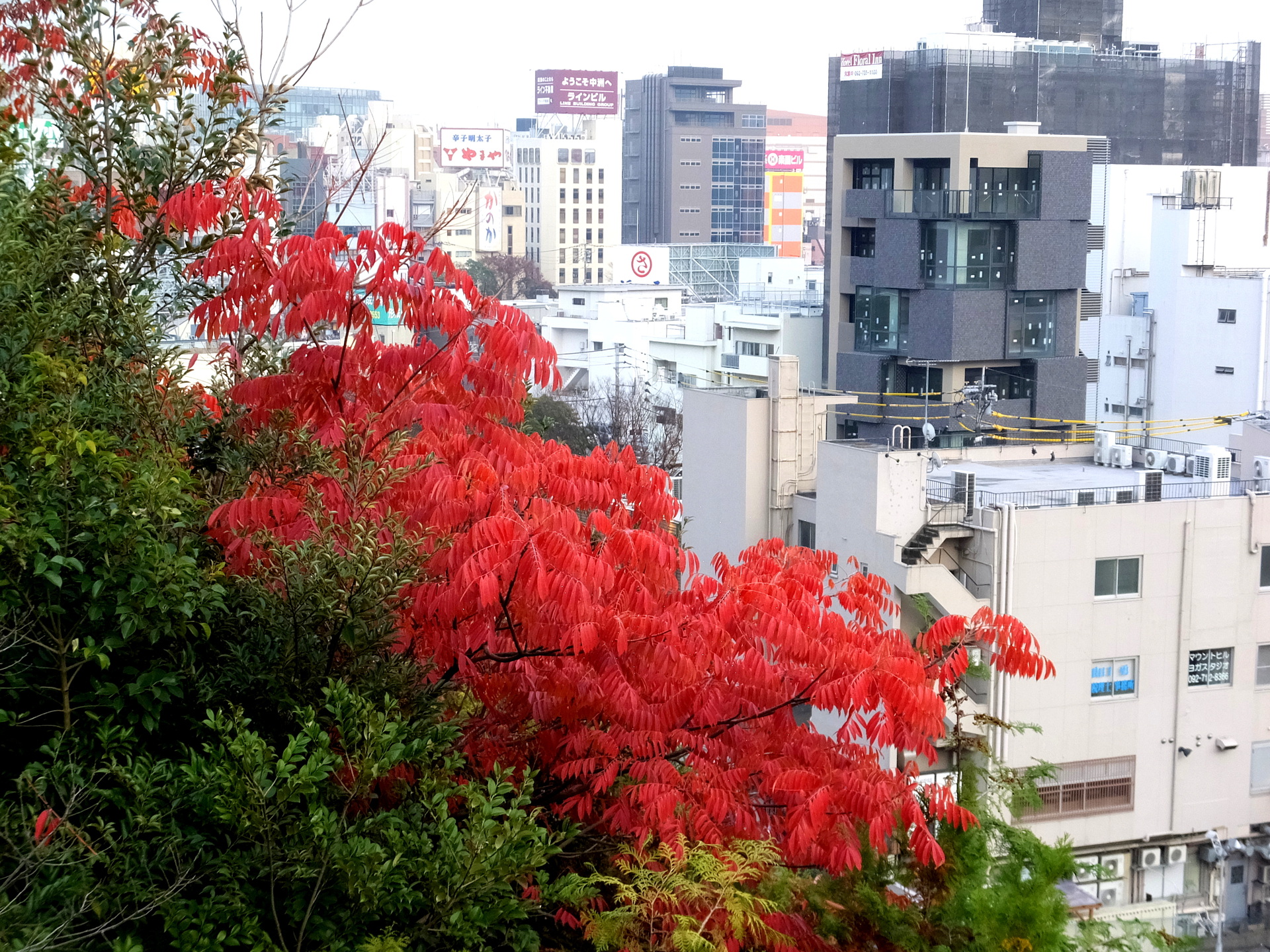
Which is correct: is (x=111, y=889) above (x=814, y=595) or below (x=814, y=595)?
below

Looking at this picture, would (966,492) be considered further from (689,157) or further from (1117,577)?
(689,157)

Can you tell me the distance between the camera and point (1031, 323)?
4684 cm

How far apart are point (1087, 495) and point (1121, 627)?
236cm

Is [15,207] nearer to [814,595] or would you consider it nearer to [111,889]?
[111,889]

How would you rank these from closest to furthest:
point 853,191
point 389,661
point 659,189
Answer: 1. point 389,661
2. point 853,191
3. point 659,189

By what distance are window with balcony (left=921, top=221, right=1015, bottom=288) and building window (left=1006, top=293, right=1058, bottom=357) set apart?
912mm

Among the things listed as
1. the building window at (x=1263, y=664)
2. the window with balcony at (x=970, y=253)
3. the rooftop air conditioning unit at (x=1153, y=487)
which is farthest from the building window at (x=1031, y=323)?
the rooftop air conditioning unit at (x=1153, y=487)

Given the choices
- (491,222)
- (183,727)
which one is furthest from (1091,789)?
(491,222)

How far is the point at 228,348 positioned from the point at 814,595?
433 cm

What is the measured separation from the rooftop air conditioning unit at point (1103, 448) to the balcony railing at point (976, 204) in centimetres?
1716

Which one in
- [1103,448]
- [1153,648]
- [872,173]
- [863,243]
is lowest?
[1153,648]

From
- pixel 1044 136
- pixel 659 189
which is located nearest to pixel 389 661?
pixel 1044 136

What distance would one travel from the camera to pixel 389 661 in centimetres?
658

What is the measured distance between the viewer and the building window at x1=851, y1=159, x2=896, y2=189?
47.8m
